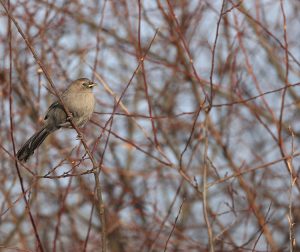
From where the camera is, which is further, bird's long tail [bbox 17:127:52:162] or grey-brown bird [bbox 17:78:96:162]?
grey-brown bird [bbox 17:78:96:162]

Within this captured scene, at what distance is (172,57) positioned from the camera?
9680mm

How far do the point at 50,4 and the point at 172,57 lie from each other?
322 centimetres

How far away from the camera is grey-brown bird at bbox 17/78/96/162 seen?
5.47 meters

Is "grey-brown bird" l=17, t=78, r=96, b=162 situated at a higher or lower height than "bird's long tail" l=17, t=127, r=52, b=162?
higher

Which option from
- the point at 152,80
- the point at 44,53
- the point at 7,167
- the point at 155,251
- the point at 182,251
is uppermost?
the point at 152,80

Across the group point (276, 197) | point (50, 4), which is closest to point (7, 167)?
point (50, 4)

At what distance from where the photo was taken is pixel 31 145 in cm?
518

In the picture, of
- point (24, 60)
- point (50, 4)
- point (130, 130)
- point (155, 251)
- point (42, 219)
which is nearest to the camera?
point (50, 4)

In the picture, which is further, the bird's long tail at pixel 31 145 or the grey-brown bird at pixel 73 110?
the grey-brown bird at pixel 73 110

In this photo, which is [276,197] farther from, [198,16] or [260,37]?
[198,16]

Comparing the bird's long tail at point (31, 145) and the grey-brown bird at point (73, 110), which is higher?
the grey-brown bird at point (73, 110)

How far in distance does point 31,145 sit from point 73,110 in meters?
0.59

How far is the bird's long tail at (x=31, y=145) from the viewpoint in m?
5.00

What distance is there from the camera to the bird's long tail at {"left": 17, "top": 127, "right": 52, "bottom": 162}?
16.4 feet
